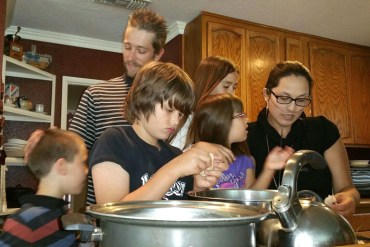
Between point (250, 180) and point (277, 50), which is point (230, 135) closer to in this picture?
point (250, 180)

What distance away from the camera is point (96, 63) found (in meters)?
3.21

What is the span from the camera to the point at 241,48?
2.79 meters

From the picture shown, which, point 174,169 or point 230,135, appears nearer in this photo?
point 174,169

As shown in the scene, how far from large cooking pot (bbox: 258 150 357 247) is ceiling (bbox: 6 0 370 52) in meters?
2.15

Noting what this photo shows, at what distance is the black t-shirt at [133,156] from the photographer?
81 cm

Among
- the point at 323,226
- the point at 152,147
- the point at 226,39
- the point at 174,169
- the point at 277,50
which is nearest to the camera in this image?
the point at 323,226

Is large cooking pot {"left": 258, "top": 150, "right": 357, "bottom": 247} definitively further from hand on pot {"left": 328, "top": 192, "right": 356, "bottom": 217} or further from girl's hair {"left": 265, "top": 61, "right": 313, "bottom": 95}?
girl's hair {"left": 265, "top": 61, "right": 313, "bottom": 95}

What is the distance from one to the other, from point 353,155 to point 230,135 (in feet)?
9.06

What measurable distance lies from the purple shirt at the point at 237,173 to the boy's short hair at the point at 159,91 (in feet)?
1.42

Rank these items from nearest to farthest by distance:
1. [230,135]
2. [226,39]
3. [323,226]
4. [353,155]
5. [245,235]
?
[245,235], [323,226], [230,135], [226,39], [353,155]

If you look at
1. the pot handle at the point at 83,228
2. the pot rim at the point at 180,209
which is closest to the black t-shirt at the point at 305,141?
the pot rim at the point at 180,209

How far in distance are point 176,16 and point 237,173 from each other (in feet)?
5.63

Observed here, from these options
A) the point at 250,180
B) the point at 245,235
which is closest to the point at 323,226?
the point at 245,235

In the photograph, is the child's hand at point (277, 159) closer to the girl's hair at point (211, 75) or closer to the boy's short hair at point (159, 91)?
the boy's short hair at point (159, 91)
